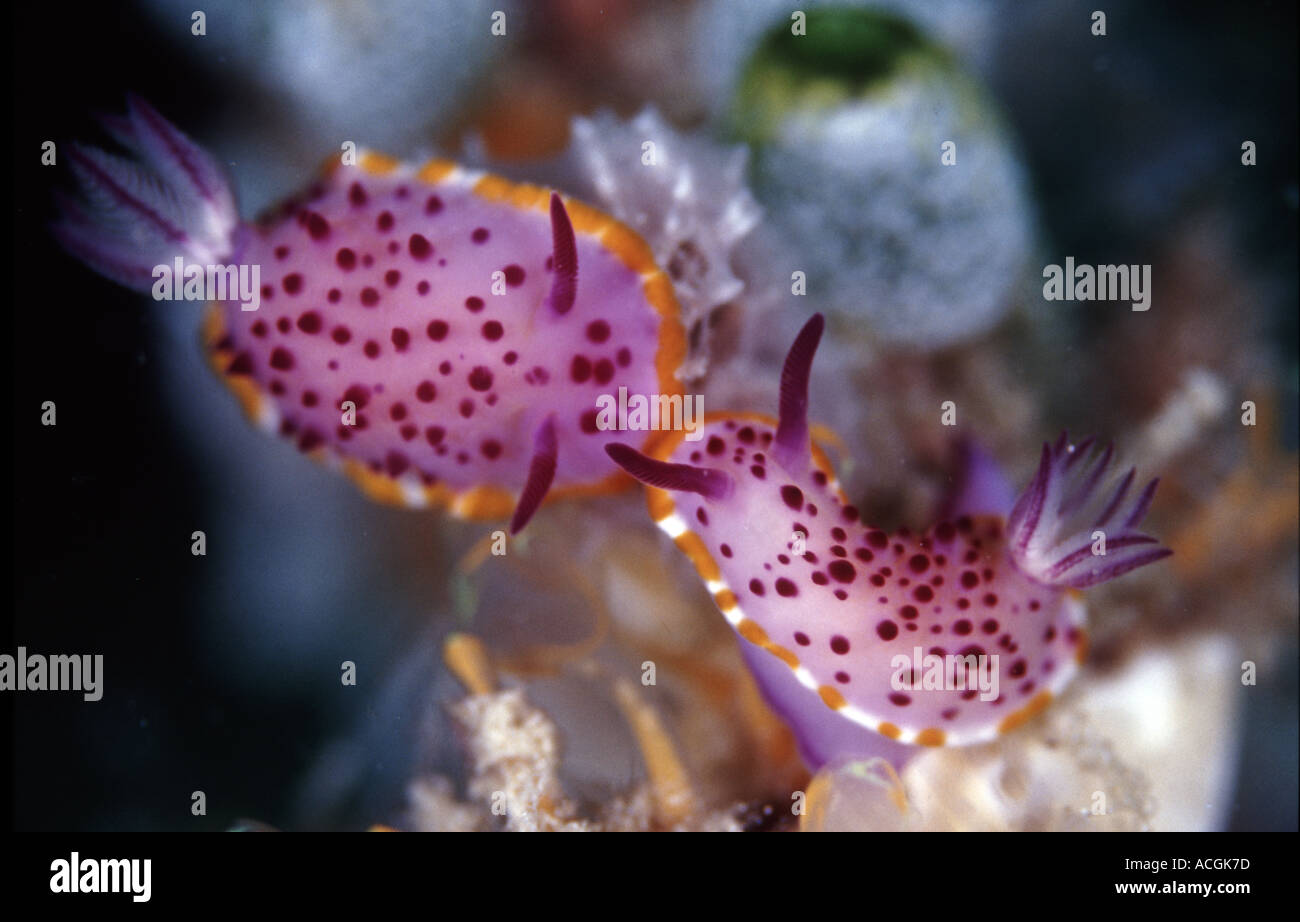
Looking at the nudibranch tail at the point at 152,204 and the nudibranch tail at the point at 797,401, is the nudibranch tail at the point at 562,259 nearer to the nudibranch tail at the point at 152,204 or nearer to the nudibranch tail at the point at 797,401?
the nudibranch tail at the point at 797,401

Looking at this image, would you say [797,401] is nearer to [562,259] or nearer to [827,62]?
[562,259]

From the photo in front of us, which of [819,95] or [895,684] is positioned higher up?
[819,95]

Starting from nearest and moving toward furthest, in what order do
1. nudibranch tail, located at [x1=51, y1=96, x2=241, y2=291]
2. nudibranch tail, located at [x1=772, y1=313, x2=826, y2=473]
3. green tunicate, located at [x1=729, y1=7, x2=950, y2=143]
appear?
nudibranch tail, located at [x1=772, y1=313, x2=826, y2=473] < nudibranch tail, located at [x1=51, y1=96, x2=241, y2=291] < green tunicate, located at [x1=729, y1=7, x2=950, y2=143]

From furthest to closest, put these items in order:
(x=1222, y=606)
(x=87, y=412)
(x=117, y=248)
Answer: (x=1222, y=606) < (x=87, y=412) < (x=117, y=248)

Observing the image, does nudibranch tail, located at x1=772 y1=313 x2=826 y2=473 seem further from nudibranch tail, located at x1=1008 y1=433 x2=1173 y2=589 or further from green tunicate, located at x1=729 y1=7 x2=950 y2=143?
green tunicate, located at x1=729 y1=7 x2=950 y2=143

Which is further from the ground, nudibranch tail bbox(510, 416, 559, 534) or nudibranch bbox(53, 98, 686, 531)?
nudibranch bbox(53, 98, 686, 531)

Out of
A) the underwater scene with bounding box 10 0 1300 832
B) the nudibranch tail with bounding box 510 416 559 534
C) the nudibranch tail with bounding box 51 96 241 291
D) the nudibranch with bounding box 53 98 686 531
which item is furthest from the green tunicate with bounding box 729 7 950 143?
the nudibranch tail with bounding box 51 96 241 291
